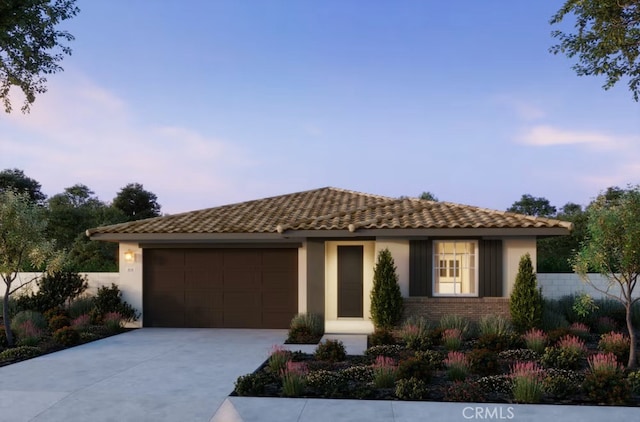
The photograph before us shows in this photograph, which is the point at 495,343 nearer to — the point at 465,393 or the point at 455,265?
the point at 455,265

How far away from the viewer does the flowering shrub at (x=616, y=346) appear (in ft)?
32.0

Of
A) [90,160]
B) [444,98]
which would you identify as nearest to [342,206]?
[444,98]

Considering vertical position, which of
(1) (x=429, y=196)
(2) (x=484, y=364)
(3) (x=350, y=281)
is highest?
(1) (x=429, y=196)

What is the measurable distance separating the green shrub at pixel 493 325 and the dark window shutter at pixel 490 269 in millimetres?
710

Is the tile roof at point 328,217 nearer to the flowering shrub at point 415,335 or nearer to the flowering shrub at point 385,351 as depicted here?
the flowering shrub at point 415,335

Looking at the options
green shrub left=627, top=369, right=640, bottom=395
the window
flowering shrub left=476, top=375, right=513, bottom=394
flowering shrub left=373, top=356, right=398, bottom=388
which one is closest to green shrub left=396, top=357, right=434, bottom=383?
flowering shrub left=373, top=356, right=398, bottom=388

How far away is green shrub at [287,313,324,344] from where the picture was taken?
12.0 meters

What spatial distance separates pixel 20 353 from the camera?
1045cm

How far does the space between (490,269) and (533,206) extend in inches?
1212

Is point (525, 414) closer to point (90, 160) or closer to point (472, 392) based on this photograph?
point (472, 392)

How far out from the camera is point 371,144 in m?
21.1

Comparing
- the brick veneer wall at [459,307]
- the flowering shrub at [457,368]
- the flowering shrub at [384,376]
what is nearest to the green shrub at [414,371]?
the flowering shrub at [384,376]

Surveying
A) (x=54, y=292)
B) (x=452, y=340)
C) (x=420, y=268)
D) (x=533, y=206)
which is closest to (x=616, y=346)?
(x=452, y=340)

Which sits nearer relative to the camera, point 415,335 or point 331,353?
point 331,353
